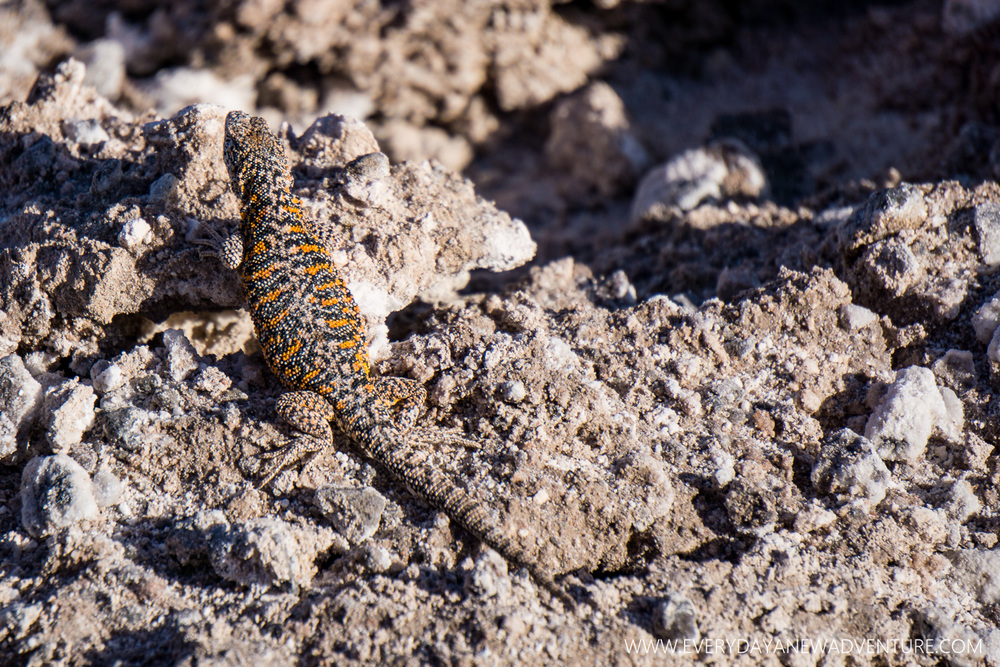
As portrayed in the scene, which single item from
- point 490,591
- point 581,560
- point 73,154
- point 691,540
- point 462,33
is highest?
point 462,33

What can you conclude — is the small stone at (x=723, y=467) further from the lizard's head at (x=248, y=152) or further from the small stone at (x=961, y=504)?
the lizard's head at (x=248, y=152)

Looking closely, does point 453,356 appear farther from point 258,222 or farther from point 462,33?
point 462,33

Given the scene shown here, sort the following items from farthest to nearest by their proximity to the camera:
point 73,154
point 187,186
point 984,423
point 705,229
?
point 705,229, point 73,154, point 187,186, point 984,423

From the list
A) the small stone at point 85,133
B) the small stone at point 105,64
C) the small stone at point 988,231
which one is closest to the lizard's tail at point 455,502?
the small stone at point 85,133

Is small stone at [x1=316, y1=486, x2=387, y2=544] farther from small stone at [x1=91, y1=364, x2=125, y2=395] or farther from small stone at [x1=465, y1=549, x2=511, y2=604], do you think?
small stone at [x1=91, y1=364, x2=125, y2=395]

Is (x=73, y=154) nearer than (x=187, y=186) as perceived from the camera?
No

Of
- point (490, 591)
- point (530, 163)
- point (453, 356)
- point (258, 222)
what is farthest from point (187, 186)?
point (530, 163)

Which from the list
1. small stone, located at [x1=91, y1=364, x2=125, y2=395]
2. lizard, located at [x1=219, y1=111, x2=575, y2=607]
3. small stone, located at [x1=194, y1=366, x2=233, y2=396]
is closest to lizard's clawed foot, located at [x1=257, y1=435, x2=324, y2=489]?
lizard, located at [x1=219, y1=111, x2=575, y2=607]
